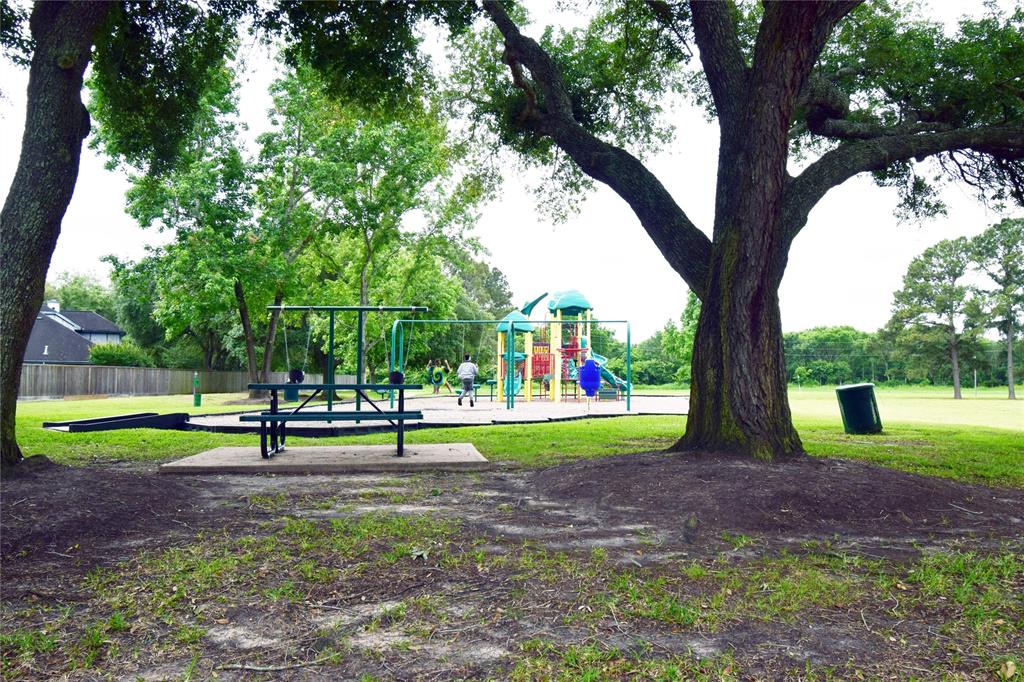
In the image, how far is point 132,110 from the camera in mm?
9523

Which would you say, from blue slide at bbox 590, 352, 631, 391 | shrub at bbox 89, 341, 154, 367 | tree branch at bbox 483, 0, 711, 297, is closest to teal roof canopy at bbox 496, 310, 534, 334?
blue slide at bbox 590, 352, 631, 391

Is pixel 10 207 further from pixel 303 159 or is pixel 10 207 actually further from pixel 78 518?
pixel 303 159

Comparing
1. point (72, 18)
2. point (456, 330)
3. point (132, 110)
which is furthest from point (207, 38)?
point (456, 330)

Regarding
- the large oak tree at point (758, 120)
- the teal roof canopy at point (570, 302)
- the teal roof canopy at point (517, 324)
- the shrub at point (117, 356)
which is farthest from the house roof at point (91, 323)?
the large oak tree at point (758, 120)

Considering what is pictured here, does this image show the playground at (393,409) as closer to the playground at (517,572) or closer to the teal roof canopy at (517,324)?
the teal roof canopy at (517,324)

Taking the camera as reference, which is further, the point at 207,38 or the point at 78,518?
the point at 207,38

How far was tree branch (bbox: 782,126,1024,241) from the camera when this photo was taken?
7230 millimetres

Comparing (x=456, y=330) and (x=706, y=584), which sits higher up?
(x=456, y=330)

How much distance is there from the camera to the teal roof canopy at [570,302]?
80.8 feet

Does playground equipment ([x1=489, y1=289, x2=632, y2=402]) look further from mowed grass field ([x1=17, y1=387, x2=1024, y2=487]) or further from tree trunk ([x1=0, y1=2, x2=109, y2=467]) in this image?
tree trunk ([x1=0, y1=2, x2=109, y2=467])

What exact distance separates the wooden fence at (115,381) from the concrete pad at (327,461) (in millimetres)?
24448

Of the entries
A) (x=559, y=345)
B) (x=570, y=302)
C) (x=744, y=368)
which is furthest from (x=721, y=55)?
(x=570, y=302)

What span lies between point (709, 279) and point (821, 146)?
8.24 m

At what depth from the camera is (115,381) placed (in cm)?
3453
